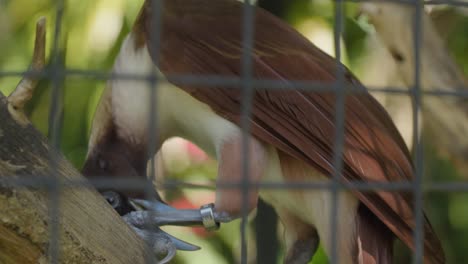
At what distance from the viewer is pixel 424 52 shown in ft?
7.12

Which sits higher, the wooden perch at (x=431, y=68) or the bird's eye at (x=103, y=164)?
the wooden perch at (x=431, y=68)

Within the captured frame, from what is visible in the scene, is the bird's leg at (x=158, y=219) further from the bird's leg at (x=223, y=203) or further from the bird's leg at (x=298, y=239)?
the bird's leg at (x=298, y=239)

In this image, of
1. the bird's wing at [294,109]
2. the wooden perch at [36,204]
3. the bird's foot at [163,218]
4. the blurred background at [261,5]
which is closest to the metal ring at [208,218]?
the bird's foot at [163,218]

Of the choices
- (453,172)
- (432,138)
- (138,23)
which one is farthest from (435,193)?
(138,23)

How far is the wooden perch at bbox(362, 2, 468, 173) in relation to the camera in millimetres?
2145

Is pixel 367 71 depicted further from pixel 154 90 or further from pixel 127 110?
pixel 154 90

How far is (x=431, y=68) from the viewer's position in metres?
2.15

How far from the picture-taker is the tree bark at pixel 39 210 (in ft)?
3.80

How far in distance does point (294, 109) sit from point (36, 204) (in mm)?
609

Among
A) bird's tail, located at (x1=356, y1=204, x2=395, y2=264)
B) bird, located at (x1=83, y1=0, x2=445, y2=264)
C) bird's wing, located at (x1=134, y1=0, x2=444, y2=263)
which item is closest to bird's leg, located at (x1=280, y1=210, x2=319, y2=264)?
bird, located at (x1=83, y1=0, x2=445, y2=264)

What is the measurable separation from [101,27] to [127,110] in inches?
14.9

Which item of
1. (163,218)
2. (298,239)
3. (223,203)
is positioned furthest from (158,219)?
(298,239)

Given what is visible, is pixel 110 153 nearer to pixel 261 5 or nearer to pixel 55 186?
pixel 261 5

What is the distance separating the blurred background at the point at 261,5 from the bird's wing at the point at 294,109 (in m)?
0.37
